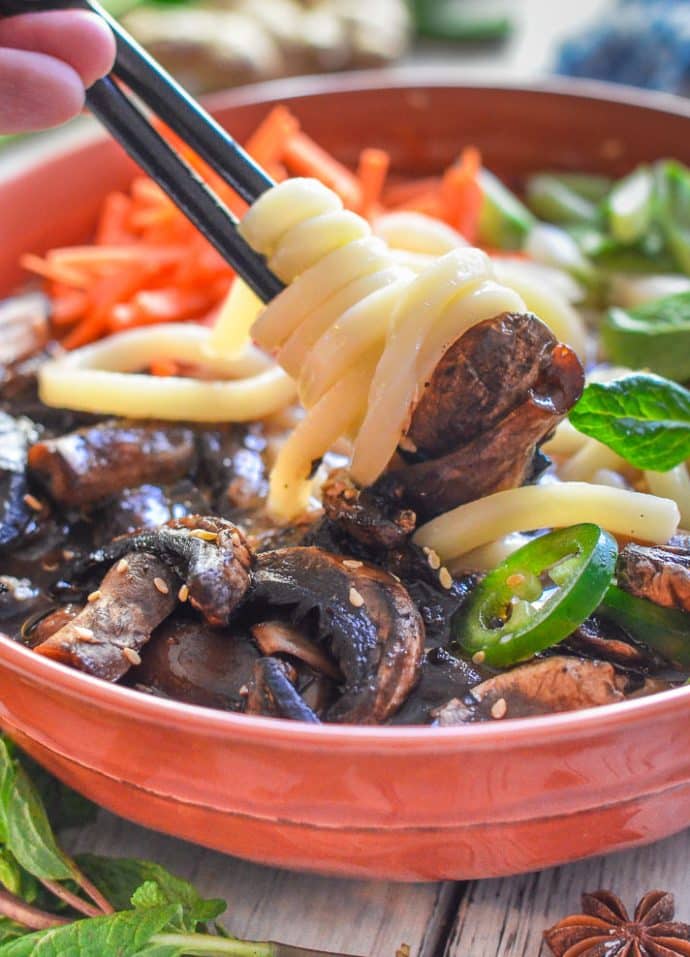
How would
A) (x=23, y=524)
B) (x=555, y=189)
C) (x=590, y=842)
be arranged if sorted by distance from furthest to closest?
(x=555, y=189)
(x=23, y=524)
(x=590, y=842)

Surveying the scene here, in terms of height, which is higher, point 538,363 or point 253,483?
point 538,363

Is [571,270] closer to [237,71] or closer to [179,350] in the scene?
[179,350]

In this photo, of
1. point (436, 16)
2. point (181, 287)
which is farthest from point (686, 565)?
point (436, 16)

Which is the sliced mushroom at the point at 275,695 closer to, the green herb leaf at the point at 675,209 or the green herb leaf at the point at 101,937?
the green herb leaf at the point at 101,937

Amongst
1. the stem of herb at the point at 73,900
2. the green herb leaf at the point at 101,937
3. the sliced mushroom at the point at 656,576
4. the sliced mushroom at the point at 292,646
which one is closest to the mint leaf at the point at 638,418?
the sliced mushroom at the point at 656,576

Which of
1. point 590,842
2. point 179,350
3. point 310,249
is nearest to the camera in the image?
point 590,842

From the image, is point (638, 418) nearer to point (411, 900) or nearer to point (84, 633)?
point (411, 900)
